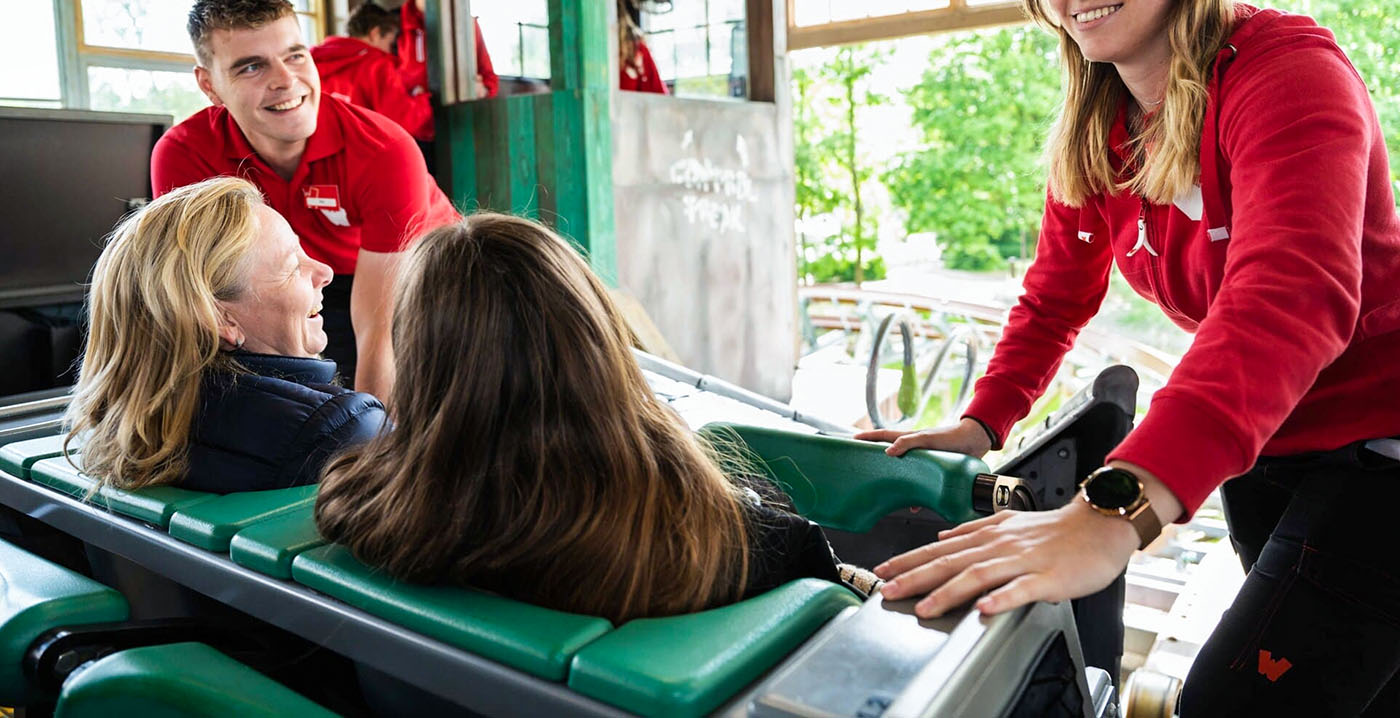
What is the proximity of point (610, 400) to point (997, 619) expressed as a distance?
0.40 m

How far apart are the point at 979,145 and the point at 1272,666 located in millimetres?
15051

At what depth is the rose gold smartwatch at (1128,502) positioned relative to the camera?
909 millimetres

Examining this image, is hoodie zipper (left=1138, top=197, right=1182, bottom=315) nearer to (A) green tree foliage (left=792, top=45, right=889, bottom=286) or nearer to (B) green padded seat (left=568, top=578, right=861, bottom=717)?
(B) green padded seat (left=568, top=578, right=861, bottom=717)

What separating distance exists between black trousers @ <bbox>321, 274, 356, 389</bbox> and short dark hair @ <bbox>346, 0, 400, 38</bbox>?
2054 millimetres

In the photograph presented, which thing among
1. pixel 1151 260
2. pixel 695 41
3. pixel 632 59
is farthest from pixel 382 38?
pixel 1151 260

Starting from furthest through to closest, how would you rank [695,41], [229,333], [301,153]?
[695,41] → [301,153] → [229,333]

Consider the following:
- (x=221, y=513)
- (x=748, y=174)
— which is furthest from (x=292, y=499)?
(x=748, y=174)

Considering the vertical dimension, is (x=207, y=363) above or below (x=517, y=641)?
above

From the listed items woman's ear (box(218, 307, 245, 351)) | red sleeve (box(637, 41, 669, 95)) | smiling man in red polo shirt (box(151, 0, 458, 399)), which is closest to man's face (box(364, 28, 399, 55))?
Result: red sleeve (box(637, 41, 669, 95))

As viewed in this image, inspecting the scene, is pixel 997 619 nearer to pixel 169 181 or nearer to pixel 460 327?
pixel 460 327

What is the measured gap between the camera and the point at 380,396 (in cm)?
220

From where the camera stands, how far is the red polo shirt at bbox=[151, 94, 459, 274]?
7.85ft

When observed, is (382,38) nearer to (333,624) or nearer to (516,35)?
(516,35)

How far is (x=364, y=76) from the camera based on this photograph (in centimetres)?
420
